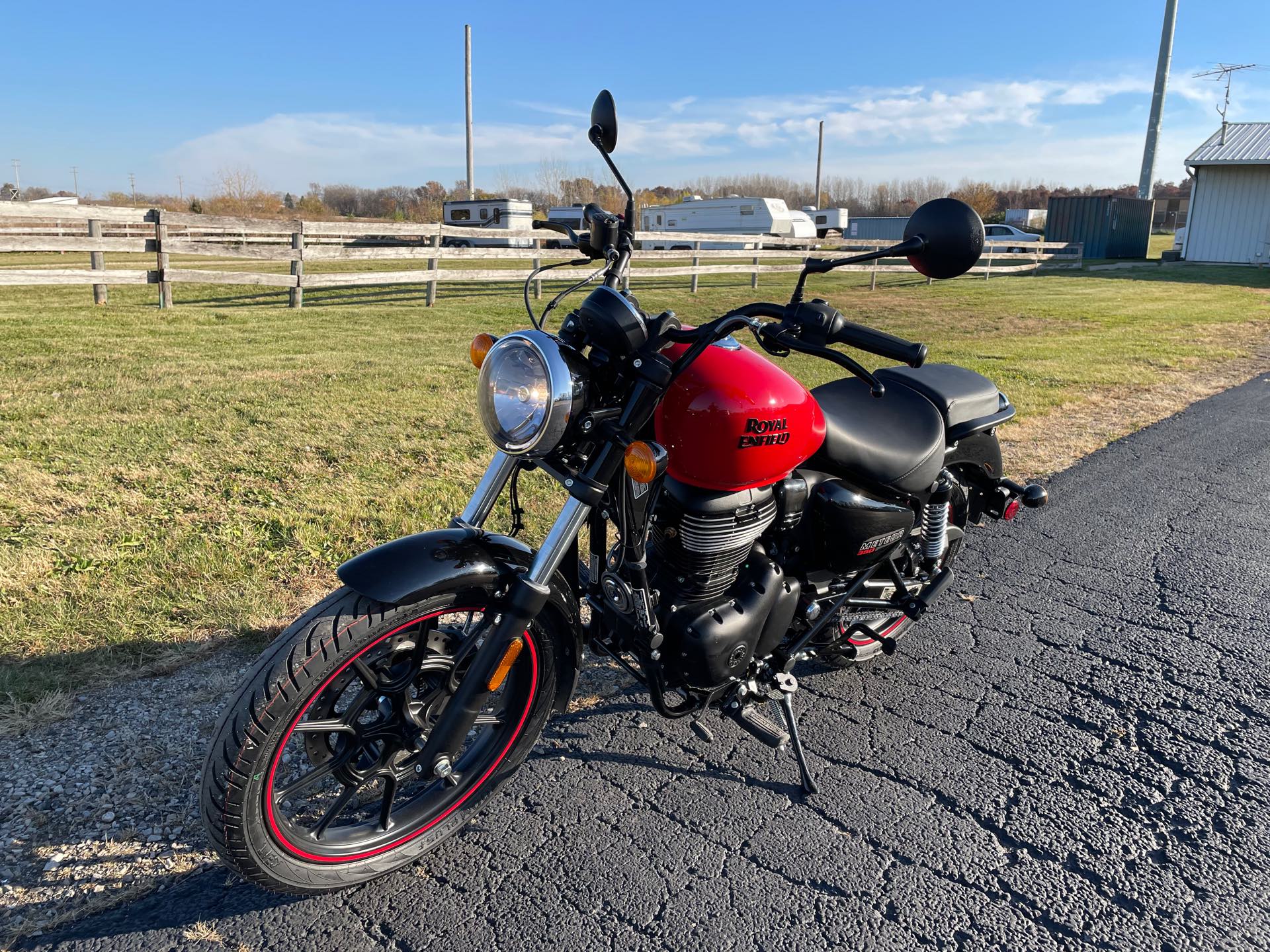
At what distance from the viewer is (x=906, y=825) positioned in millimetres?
2510

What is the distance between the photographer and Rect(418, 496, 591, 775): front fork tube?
2.13 m

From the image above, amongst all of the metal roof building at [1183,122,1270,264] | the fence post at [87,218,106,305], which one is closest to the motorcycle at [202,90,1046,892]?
the fence post at [87,218,106,305]

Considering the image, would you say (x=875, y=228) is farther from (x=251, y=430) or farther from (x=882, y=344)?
(x=882, y=344)

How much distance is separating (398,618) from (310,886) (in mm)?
714

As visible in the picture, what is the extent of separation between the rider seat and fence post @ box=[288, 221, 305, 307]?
39.9 feet

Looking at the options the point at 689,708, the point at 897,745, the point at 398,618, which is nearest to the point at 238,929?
the point at 398,618

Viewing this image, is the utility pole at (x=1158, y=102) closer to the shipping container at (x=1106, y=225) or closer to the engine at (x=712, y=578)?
the shipping container at (x=1106, y=225)

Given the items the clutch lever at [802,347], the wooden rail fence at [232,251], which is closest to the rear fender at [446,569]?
the clutch lever at [802,347]

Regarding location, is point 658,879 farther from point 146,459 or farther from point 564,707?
point 146,459

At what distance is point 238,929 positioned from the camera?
2.06 meters

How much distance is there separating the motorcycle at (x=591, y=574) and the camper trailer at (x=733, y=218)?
3244cm

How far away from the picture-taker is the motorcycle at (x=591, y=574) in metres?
2.01

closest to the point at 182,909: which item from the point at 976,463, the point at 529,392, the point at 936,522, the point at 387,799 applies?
the point at 387,799

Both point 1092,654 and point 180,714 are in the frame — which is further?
point 1092,654
